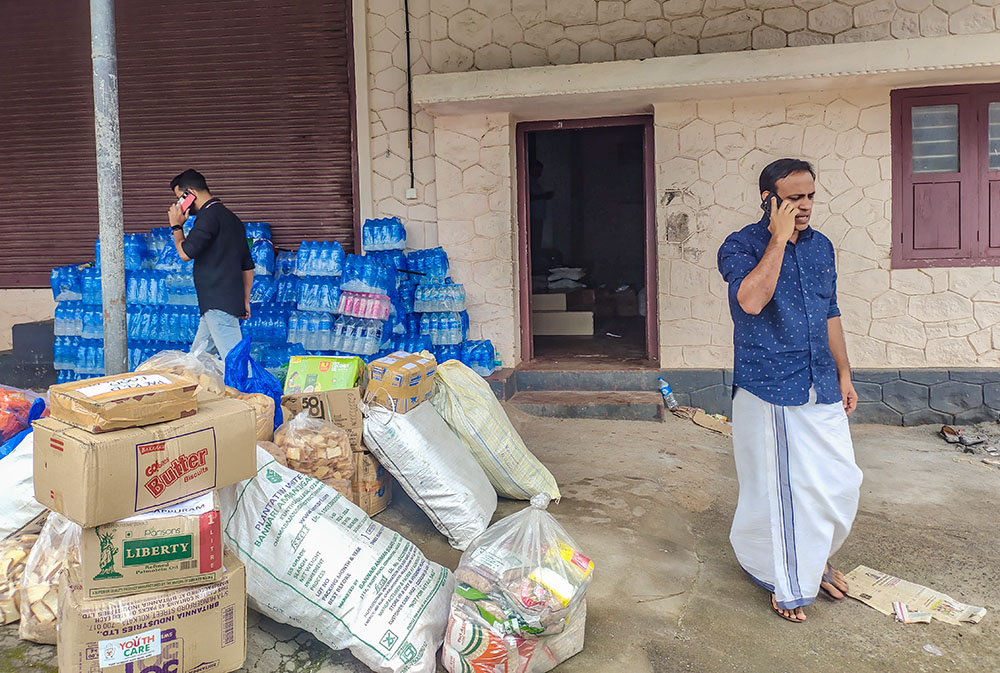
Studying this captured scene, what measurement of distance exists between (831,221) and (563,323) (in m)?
3.48

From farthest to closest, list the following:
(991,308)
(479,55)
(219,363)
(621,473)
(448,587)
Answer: (479,55), (991,308), (621,473), (219,363), (448,587)

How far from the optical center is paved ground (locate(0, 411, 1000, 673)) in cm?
262

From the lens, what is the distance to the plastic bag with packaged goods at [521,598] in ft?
7.93

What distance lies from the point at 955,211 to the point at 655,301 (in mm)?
2398

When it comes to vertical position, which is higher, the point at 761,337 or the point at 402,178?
the point at 402,178

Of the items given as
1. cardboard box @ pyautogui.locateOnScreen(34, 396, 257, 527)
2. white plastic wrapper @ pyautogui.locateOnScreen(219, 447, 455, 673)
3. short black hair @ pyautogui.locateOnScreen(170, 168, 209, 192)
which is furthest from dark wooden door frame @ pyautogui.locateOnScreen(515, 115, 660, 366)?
cardboard box @ pyautogui.locateOnScreen(34, 396, 257, 527)

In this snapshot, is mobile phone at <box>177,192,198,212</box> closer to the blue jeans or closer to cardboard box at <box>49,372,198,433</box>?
the blue jeans

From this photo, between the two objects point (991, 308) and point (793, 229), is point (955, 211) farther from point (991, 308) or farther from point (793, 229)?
point (793, 229)

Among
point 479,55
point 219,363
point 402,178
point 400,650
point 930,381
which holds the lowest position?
point 400,650

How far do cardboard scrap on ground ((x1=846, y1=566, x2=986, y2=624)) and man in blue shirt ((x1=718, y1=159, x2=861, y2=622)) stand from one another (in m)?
0.28

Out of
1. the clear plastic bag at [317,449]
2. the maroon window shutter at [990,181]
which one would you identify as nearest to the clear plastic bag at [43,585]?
the clear plastic bag at [317,449]

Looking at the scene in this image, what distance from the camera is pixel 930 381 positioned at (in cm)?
600

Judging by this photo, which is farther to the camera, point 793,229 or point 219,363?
point 219,363

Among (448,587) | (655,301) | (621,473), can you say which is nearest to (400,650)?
(448,587)
